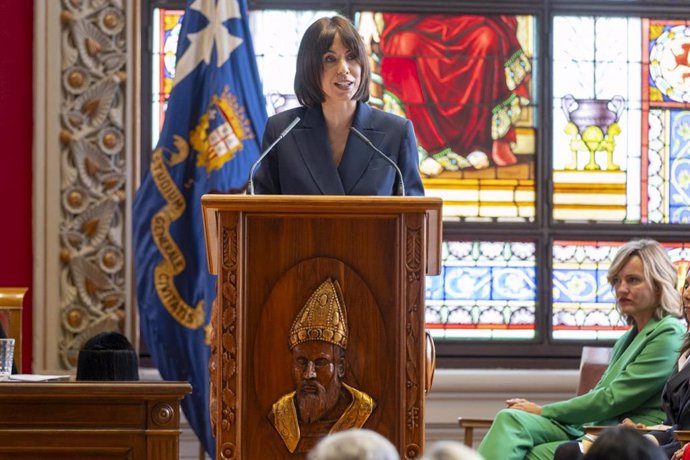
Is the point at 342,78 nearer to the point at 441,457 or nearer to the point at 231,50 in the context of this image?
the point at 441,457

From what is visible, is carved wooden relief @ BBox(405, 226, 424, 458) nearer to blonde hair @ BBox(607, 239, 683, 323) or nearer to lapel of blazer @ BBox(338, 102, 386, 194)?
lapel of blazer @ BBox(338, 102, 386, 194)

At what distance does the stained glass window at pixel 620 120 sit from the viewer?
24.5ft

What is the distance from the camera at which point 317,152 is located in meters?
3.76

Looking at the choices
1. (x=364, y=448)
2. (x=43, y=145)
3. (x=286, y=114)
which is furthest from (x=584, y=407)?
(x=364, y=448)

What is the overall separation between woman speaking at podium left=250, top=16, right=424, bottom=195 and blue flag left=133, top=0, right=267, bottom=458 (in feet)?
9.24

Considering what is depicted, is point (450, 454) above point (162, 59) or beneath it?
beneath

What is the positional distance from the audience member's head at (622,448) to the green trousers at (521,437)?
3.73 metres

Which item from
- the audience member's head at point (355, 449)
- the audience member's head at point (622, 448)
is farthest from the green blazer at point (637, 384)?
the audience member's head at point (355, 449)

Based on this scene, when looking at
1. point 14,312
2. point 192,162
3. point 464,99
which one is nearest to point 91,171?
point 192,162

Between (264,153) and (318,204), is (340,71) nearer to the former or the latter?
(264,153)

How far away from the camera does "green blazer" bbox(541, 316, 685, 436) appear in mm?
5520

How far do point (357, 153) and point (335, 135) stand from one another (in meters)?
0.11

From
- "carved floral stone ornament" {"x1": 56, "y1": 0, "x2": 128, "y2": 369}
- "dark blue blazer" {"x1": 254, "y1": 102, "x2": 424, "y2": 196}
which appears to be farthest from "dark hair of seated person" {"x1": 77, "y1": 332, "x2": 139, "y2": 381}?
"carved floral stone ornament" {"x1": 56, "y1": 0, "x2": 128, "y2": 369}

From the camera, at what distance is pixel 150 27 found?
24.0 feet
